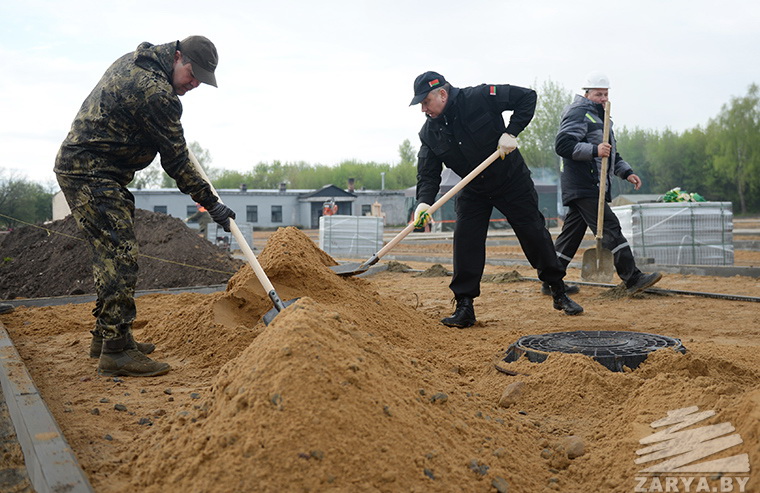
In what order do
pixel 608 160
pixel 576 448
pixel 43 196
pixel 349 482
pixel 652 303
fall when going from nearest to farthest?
pixel 349 482 → pixel 576 448 → pixel 652 303 → pixel 608 160 → pixel 43 196

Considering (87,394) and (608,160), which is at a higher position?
(608,160)

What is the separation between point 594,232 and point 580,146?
2.99 ft

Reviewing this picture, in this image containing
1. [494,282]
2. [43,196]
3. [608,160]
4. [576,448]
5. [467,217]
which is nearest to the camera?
[576,448]

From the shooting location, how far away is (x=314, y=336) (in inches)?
94.4

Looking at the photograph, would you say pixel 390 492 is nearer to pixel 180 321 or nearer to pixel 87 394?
pixel 87 394

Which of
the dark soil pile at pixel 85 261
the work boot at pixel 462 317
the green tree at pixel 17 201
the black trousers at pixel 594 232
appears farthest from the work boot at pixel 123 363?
the green tree at pixel 17 201

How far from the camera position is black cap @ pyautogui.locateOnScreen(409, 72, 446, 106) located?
204 inches

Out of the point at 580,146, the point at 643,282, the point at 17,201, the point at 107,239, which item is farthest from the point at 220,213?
the point at 17,201

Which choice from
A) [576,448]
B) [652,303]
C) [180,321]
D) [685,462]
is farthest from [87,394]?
[652,303]

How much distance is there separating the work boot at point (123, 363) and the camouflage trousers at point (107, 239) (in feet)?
0.23

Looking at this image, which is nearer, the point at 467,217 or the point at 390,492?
the point at 390,492

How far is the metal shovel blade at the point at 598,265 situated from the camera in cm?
704

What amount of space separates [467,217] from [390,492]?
4.03m

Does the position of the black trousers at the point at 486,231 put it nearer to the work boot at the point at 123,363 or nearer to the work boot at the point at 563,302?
the work boot at the point at 563,302
